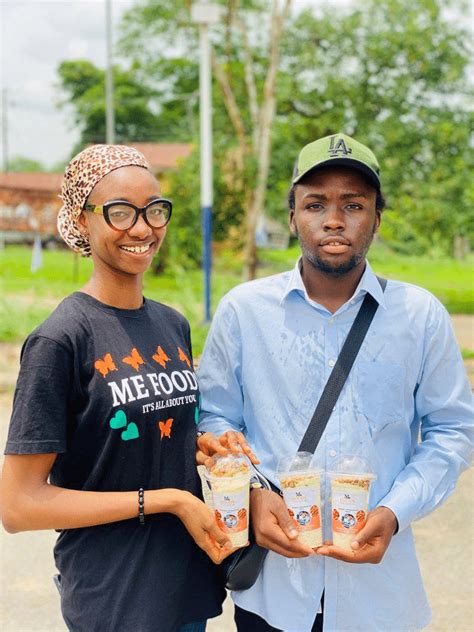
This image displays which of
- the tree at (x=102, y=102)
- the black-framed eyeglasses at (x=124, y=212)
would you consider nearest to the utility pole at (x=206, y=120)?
the black-framed eyeglasses at (x=124, y=212)

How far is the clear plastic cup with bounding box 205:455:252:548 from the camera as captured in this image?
2033mm

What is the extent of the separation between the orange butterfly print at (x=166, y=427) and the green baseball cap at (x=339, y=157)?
30.9 inches

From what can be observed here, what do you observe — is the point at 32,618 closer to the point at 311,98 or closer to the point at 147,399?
the point at 147,399

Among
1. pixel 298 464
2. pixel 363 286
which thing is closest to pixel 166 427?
pixel 298 464

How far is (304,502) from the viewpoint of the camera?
2.03 meters

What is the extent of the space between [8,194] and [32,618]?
33.6 metres

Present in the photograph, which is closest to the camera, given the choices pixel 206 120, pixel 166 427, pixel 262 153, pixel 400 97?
pixel 166 427

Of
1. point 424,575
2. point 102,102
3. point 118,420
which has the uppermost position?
point 102,102

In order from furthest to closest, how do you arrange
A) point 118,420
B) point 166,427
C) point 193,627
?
point 193,627, point 166,427, point 118,420

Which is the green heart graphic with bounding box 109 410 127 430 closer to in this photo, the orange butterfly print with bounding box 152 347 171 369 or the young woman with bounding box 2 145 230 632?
the young woman with bounding box 2 145 230 632

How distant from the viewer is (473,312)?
16750mm

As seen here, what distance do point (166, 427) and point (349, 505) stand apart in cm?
→ 52

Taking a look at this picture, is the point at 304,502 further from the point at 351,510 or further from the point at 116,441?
the point at 116,441

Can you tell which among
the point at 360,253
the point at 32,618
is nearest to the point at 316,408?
the point at 360,253
